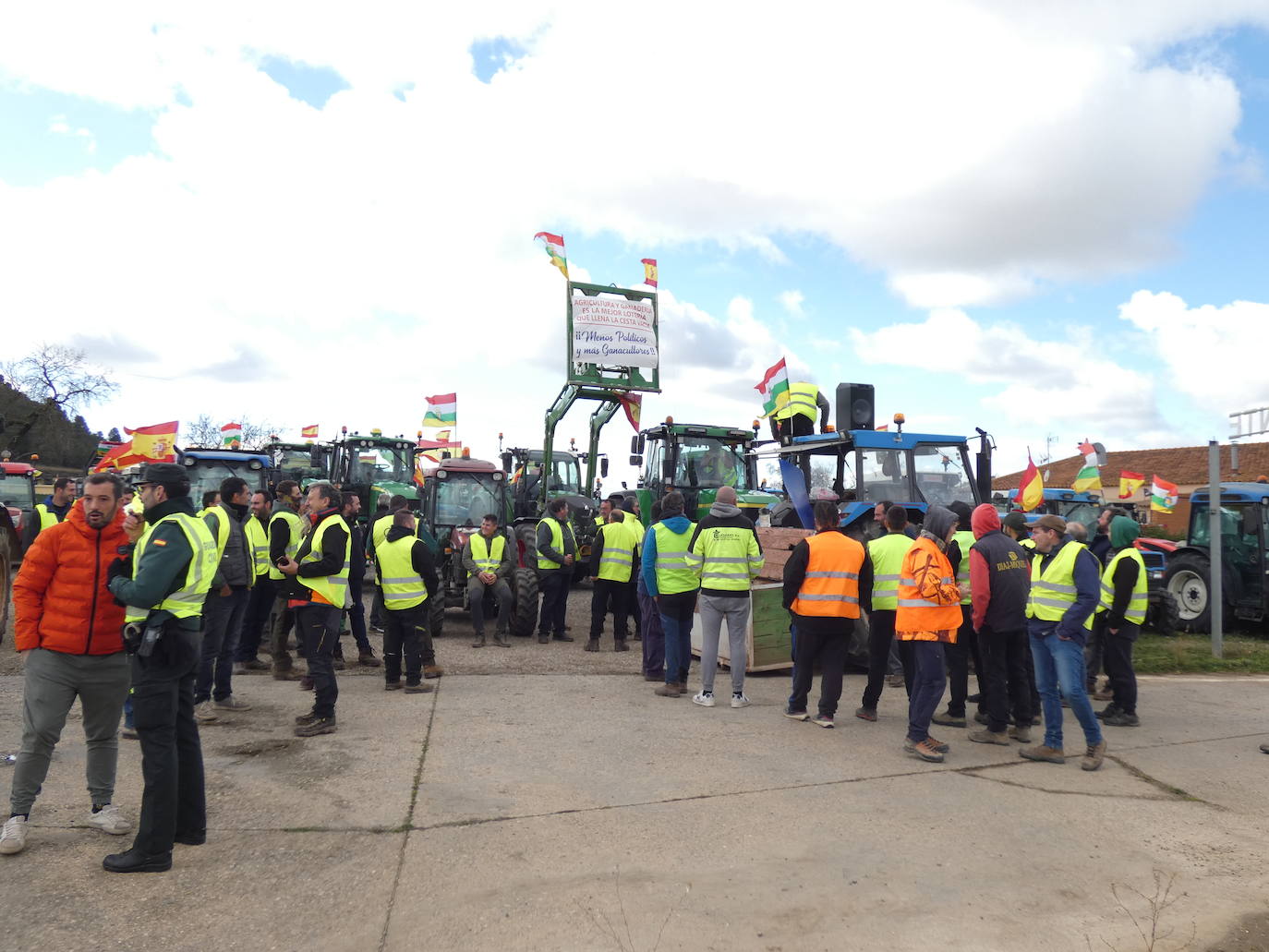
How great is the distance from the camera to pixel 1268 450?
37.9 meters

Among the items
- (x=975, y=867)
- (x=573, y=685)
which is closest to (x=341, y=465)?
(x=573, y=685)

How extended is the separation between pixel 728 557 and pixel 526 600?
14.2ft

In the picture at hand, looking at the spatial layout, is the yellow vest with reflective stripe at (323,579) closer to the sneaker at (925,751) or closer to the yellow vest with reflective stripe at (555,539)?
the sneaker at (925,751)

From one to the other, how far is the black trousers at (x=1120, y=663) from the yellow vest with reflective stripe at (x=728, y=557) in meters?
2.83

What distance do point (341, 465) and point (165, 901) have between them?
47.6 ft

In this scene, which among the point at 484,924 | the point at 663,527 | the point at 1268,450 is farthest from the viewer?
the point at 1268,450

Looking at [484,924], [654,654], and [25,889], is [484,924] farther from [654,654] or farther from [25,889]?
[654,654]

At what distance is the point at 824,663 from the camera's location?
7055 mm

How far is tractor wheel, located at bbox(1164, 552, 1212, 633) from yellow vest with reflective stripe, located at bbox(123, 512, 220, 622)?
13.0 metres

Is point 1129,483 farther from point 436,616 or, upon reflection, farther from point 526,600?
point 436,616

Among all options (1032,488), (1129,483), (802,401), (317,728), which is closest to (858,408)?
(802,401)

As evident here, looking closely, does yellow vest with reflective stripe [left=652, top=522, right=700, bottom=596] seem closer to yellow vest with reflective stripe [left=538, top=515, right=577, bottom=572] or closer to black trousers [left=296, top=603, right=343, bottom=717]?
black trousers [left=296, top=603, right=343, bottom=717]

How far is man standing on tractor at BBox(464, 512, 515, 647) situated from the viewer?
1089 centimetres

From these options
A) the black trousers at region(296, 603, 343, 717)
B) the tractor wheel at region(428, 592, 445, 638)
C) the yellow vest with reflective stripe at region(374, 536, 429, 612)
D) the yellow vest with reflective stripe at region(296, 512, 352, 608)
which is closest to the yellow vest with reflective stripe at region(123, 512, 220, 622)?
the black trousers at region(296, 603, 343, 717)
